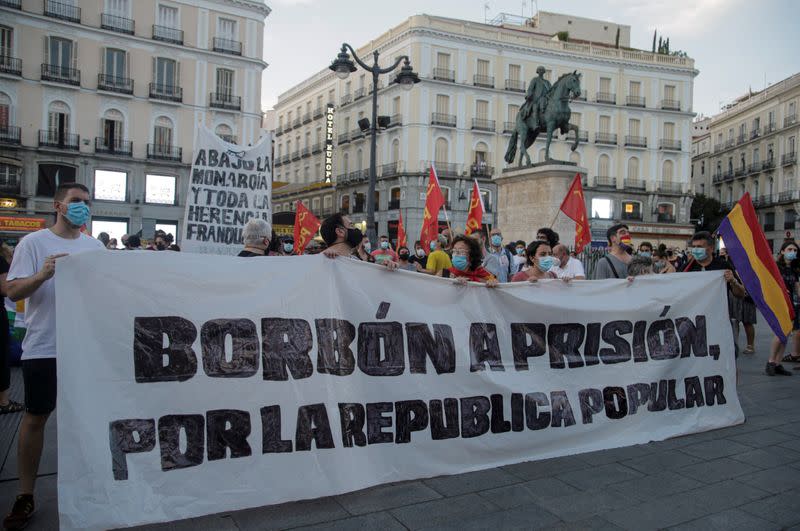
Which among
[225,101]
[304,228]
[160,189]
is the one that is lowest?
[304,228]

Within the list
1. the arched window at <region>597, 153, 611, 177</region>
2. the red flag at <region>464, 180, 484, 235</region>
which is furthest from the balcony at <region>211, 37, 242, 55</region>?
the red flag at <region>464, 180, 484, 235</region>

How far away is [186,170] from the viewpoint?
37.4 m

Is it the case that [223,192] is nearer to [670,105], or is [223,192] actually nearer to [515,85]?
[515,85]

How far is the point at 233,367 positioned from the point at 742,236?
4764 millimetres

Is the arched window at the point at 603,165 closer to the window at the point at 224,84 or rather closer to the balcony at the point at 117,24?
the window at the point at 224,84

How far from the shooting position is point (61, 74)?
34.2 m

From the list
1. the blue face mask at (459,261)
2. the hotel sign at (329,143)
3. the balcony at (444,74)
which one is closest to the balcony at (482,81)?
the balcony at (444,74)

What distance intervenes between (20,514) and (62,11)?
37554 mm

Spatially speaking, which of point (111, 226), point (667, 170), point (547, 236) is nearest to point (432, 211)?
point (547, 236)

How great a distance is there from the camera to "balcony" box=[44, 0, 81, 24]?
111 ft

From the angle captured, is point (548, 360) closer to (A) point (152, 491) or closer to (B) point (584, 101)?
(A) point (152, 491)

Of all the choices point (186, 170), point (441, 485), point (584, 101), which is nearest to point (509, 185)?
point (441, 485)

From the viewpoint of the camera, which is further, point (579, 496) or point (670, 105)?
point (670, 105)

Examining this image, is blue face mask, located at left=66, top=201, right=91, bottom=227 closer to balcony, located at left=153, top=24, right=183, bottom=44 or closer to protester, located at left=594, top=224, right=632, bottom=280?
protester, located at left=594, top=224, right=632, bottom=280
